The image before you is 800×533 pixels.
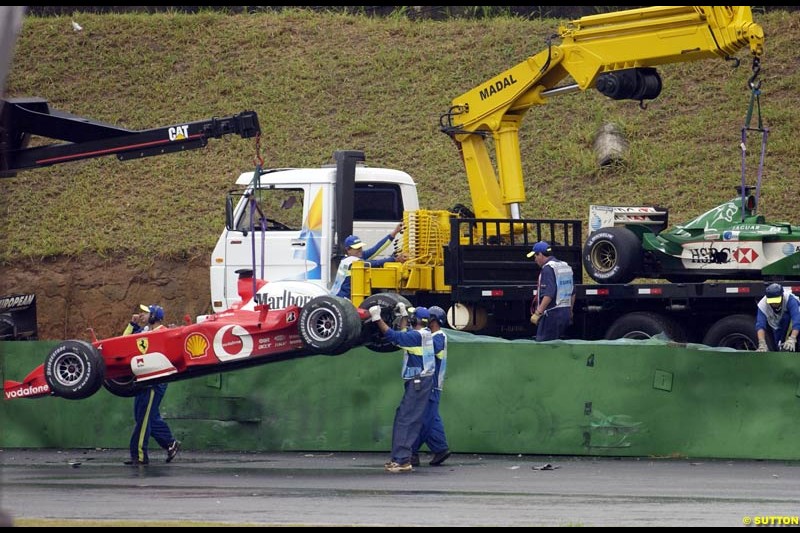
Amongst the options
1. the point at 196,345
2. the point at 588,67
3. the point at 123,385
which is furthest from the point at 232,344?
the point at 588,67

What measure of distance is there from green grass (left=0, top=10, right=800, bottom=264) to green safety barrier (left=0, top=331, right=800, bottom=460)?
32.1 feet

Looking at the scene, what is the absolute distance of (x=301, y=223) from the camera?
59.5 ft

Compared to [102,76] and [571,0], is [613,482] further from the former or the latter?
[102,76]

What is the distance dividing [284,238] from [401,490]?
20.5ft

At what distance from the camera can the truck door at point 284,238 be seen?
58.9 ft

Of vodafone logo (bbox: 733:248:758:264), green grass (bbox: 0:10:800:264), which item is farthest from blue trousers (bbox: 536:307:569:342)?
green grass (bbox: 0:10:800:264)

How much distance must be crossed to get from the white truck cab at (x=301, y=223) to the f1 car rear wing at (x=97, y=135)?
4.72 ft

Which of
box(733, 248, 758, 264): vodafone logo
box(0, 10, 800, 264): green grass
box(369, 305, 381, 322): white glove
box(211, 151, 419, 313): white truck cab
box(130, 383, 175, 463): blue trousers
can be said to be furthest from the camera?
box(0, 10, 800, 264): green grass

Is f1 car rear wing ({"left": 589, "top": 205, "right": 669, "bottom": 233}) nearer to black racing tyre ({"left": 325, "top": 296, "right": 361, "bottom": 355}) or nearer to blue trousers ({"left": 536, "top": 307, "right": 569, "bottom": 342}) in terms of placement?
blue trousers ({"left": 536, "top": 307, "right": 569, "bottom": 342})

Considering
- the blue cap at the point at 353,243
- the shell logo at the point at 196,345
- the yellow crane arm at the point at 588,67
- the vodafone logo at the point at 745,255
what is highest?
the yellow crane arm at the point at 588,67

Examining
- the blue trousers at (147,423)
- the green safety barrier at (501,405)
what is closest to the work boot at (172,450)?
the blue trousers at (147,423)

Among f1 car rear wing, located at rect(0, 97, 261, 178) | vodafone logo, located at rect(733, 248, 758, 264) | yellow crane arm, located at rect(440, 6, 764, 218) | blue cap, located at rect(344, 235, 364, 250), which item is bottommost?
vodafone logo, located at rect(733, 248, 758, 264)

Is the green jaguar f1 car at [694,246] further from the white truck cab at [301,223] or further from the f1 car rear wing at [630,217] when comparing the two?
the white truck cab at [301,223]

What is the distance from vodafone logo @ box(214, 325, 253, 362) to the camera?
14.2 metres
